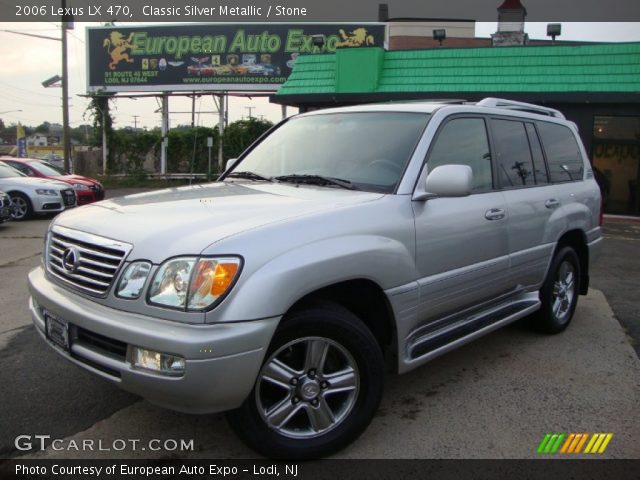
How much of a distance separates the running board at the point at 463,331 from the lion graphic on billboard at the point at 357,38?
21641mm

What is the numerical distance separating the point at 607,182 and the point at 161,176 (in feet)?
63.8

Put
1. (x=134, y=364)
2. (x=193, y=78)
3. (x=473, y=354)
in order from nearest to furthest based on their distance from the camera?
(x=134, y=364) < (x=473, y=354) < (x=193, y=78)

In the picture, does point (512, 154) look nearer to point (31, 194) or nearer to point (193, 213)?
point (193, 213)

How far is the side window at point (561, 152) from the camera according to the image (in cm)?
482

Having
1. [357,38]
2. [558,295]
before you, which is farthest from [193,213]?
[357,38]

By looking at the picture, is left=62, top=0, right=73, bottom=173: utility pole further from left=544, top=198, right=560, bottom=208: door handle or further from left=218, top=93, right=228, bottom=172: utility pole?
left=544, top=198, right=560, bottom=208: door handle

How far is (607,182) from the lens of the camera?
15219 millimetres

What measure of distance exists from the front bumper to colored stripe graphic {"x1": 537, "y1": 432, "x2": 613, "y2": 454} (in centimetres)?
172

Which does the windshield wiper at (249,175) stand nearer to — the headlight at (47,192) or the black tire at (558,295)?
the black tire at (558,295)

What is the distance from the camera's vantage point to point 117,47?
89.4 ft

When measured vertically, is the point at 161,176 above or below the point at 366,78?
below

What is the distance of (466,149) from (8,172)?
41.3 feet

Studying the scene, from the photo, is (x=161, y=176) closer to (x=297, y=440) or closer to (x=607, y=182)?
(x=607, y=182)

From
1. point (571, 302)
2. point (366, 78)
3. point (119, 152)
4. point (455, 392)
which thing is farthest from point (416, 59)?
point (119, 152)
